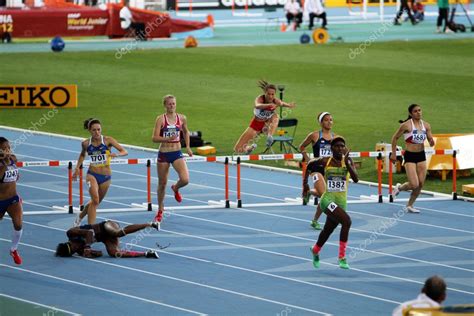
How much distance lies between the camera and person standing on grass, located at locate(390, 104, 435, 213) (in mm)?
21359

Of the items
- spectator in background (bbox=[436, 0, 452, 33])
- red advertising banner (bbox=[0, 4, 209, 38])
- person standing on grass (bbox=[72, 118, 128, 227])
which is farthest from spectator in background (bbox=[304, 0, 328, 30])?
person standing on grass (bbox=[72, 118, 128, 227])

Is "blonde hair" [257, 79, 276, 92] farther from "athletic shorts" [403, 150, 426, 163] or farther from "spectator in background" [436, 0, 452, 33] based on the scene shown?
"spectator in background" [436, 0, 452, 33]

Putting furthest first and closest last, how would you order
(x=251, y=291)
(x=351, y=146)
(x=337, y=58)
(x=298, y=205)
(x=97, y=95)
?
(x=337, y=58)
(x=97, y=95)
(x=351, y=146)
(x=298, y=205)
(x=251, y=291)

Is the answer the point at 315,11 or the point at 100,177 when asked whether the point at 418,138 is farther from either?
the point at 315,11

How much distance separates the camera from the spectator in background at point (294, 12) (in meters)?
55.7

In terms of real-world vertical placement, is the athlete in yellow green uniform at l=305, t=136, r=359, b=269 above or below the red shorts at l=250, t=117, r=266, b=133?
below

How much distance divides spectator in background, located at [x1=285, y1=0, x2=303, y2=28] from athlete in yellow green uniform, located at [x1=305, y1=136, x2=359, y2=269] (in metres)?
38.4

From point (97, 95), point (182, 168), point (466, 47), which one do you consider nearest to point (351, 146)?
point (182, 168)

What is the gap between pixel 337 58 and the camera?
4400cm

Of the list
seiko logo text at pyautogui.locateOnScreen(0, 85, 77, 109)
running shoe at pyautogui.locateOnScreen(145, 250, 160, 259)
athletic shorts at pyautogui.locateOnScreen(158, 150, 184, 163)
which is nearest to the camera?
running shoe at pyautogui.locateOnScreen(145, 250, 160, 259)

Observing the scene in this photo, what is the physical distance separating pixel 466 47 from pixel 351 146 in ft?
60.2

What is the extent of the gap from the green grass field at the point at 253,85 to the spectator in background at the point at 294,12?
27.2ft

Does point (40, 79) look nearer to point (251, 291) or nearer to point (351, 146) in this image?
point (351, 146)

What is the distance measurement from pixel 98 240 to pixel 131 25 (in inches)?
1333
